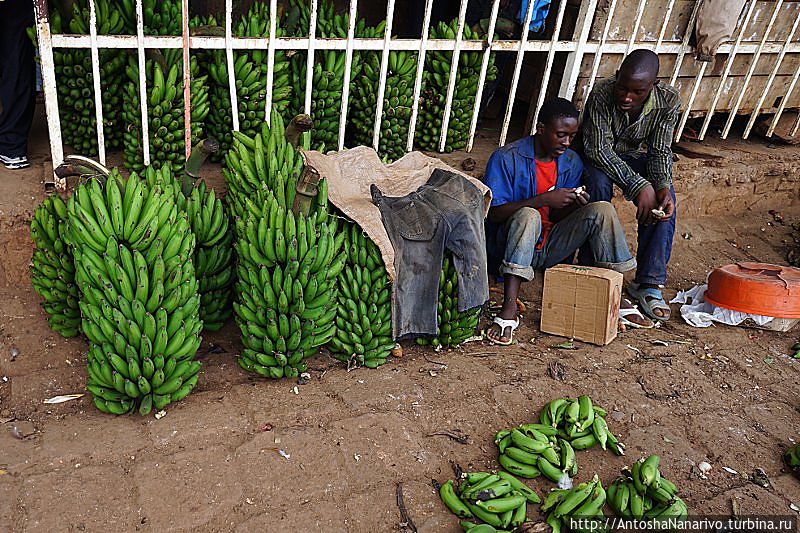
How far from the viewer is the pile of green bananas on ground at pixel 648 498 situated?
110 inches

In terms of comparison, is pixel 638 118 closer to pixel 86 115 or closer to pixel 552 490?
pixel 552 490

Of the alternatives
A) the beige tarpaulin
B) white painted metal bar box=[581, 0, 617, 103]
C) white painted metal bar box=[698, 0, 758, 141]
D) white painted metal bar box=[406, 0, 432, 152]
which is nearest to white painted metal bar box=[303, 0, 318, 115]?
the beige tarpaulin

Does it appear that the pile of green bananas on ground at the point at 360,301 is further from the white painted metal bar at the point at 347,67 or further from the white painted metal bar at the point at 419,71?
the white painted metal bar at the point at 419,71

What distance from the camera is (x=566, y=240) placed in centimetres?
439

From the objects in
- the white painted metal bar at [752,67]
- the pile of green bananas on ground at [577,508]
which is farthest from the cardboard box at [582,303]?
the white painted metal bar at [752,67]

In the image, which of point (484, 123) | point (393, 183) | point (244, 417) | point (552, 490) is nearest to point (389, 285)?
point (393, 183)

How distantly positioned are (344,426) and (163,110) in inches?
86.1

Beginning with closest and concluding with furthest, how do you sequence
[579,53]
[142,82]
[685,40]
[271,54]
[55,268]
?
[55,268] → [142,82] → [271,54] → [579,53] → [685,40]

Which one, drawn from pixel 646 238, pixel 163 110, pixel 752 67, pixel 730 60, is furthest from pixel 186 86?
pixel 752 67

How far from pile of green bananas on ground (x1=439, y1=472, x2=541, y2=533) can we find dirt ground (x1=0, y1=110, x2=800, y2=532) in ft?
0.20

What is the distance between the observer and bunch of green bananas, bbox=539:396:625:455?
327 centimetres

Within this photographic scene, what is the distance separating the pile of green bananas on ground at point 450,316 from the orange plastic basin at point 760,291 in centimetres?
172

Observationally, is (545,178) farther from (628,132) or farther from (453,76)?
(453,76)

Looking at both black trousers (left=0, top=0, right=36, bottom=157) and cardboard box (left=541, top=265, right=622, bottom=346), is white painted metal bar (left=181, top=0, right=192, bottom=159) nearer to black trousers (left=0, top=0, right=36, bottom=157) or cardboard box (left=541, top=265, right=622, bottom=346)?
black trousers (left=0, top=0, right=36, bottom=157)
